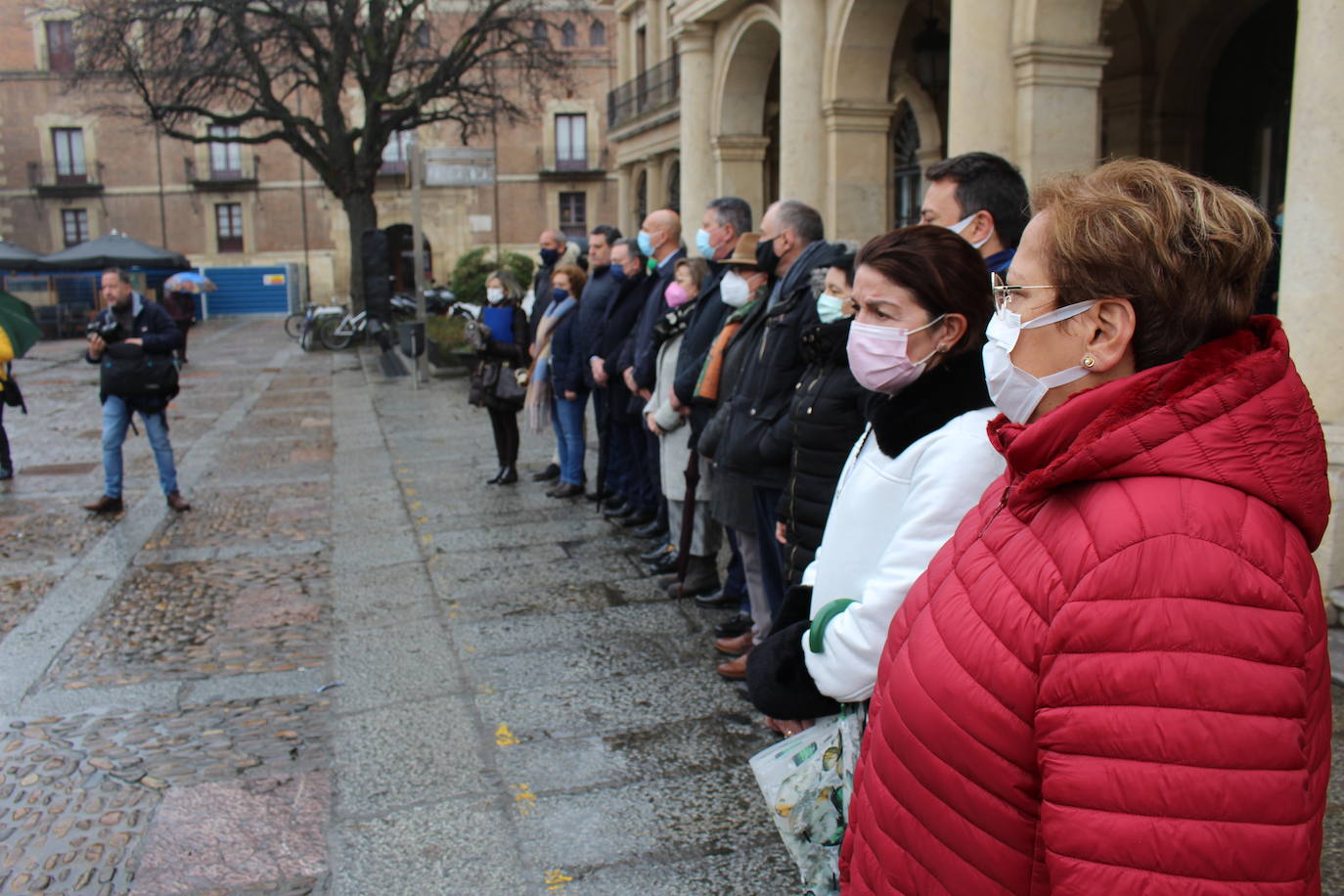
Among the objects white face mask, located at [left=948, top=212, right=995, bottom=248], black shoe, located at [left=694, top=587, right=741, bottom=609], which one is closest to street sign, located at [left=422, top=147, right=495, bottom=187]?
black shoe, located at [left=694, top=587, right=741, bottom=609]

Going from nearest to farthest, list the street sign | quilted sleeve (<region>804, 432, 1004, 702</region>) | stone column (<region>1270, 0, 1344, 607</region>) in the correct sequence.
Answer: quilted sleeve (<region>804, 432, 1004, 702</region>), stone column (<region>1270, 0, 1344, 607</region>), the street sign

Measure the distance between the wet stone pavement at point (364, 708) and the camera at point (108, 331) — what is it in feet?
4.21

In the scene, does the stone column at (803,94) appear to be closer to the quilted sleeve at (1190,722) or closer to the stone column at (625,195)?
the quilted sleeve at (1190,722)

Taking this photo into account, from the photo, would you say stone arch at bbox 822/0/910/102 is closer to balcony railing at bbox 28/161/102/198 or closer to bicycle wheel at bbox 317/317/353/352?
bicycle wheel at bbox 317/317/353/352

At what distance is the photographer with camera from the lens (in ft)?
26.5

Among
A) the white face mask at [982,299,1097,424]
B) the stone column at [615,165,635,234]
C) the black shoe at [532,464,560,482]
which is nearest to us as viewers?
the white face mask at [982,299,1097,424]

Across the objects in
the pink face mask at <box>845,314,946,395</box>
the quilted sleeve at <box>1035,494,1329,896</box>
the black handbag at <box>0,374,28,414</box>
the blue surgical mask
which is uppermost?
the blue surgical mask

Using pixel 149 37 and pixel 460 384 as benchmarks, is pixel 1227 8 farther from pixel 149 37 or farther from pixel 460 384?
pixel 149 37

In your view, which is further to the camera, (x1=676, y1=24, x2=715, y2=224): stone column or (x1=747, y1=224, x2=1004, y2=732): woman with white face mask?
(x1=676, y1=24, x2=715, y2=224): stone column

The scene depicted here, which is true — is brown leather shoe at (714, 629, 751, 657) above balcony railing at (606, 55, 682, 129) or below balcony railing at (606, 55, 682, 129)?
below

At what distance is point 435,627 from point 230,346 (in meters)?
23.4

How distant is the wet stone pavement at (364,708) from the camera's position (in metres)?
3.38

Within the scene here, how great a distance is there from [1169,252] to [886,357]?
1.17m

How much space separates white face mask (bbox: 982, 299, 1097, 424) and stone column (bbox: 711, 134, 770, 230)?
569 inches
